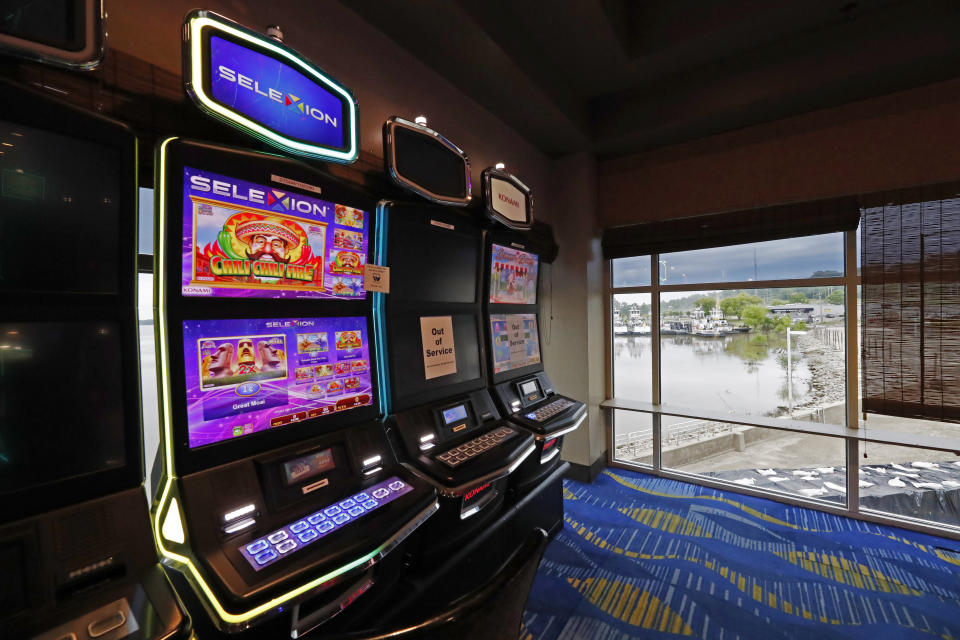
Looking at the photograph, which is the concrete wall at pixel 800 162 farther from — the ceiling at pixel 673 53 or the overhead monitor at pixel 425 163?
the overhead monitor at pixel 425 163

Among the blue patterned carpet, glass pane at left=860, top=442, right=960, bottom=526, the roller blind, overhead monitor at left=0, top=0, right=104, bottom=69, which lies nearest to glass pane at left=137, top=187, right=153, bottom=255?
overhead monitor at left=0, top=0, right=104, bottom=69

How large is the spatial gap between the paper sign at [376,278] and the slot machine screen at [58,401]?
802 millimetres

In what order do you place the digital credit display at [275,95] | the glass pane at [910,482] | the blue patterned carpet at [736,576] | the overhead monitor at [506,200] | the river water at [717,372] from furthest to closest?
1. the river water at [717,372]
2. the glass pane at [910,482]
3. the overhead monitor at [506,200]
4. the blue patterned carpet at [736,576]
5. the digital credit display at [275,95]

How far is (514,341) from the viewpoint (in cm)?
248

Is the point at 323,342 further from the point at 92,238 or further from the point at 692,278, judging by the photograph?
the point at 692,278

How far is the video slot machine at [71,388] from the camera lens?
28.6 inches

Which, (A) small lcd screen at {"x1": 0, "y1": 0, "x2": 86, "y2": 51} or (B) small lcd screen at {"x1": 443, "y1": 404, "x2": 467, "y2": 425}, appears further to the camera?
(B) small lcd screen at {"x1": 443, "y1": 404, "x2": 467, "y2": 425}

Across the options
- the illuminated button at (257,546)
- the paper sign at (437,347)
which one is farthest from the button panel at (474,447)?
the illuminated button at (257,546)

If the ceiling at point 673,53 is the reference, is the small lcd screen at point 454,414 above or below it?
below

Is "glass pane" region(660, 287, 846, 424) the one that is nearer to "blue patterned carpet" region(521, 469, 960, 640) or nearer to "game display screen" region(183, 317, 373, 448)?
"blue patterned carpet" region(521, 469, 960, 640)

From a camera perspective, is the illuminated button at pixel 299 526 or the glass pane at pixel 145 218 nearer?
the illuminated button at pixel 299 526

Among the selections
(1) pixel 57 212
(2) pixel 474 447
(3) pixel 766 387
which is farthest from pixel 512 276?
(3) pixel 766 387

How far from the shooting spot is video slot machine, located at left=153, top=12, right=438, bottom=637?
93cm

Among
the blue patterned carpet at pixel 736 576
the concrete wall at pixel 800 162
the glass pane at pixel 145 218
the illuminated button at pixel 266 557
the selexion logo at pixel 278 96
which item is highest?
the concrete wall at pixel 800 162
